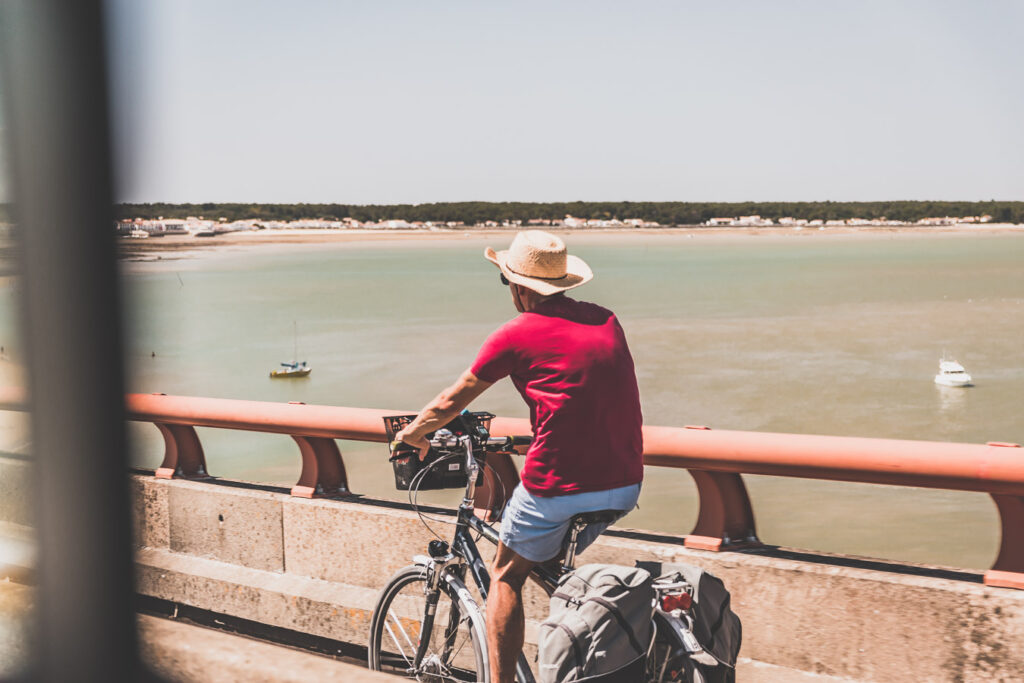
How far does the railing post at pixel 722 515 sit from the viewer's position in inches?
185

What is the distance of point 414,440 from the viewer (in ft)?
12.6

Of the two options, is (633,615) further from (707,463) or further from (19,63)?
(19,63)

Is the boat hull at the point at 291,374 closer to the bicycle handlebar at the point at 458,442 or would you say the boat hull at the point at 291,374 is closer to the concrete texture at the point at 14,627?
the concrete texture at the point at 14,627

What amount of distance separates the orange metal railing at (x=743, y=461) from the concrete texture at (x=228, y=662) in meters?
1.71

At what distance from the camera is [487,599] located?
149 inches

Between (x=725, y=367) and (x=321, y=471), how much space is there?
142 ft

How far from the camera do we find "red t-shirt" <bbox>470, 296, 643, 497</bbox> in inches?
137

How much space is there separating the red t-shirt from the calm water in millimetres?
2090

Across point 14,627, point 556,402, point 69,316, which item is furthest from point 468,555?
point 69,316

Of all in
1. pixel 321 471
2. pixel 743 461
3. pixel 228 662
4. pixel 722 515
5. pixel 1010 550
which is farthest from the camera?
pixel 321 471

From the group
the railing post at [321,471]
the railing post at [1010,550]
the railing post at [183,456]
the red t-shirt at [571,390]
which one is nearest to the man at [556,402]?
the red t-shirt at [571,390]

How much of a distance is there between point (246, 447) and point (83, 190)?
87.6ft

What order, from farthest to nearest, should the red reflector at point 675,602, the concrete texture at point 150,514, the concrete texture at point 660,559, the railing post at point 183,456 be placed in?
the railing post at point 183,456 → the concrete texture at point 150,514 → the concrete texture at point 660,559 → the red reflector at point 675,602

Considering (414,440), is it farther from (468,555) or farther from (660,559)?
(660,559)
